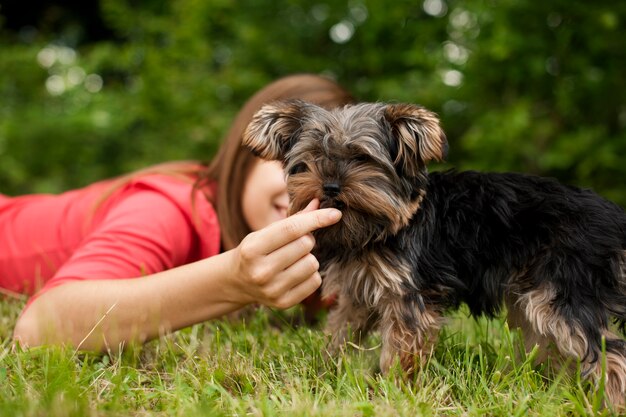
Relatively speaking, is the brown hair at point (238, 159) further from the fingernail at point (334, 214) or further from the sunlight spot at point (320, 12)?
the sunlight spot at point (320, 12)

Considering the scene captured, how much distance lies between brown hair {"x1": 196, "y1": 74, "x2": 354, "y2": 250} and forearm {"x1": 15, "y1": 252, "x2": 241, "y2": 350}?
1.13 m

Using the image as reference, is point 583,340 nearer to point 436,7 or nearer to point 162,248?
point 162,248

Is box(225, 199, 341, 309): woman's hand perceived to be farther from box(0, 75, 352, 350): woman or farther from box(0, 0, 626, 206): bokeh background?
box(0, 0, 626, 206): bokeh background

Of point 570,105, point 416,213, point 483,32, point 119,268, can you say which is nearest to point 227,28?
point 483,32

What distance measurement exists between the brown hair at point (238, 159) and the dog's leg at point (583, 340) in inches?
83.3

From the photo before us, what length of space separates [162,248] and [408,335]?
1791 mm

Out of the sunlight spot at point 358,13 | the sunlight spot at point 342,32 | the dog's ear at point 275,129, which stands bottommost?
the dog's ear at point 275,129

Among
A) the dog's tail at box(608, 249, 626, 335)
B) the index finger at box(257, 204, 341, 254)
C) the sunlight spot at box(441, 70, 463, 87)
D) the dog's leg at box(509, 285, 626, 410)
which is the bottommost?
the dog's leg at box(509, 285, 626, 410)

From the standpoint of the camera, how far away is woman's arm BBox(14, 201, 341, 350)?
3172 millimetres

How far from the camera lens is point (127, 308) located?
337cm

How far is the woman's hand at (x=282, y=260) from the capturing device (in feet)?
9.64

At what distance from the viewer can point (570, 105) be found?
21.8ft

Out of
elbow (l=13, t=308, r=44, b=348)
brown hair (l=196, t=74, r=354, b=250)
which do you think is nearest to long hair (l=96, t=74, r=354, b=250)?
brown hair (l=196, t=74, r=354, b=250)

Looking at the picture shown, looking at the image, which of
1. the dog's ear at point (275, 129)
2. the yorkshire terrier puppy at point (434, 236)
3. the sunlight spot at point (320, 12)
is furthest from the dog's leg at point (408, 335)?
the sunlight spot at point (320, 12)
